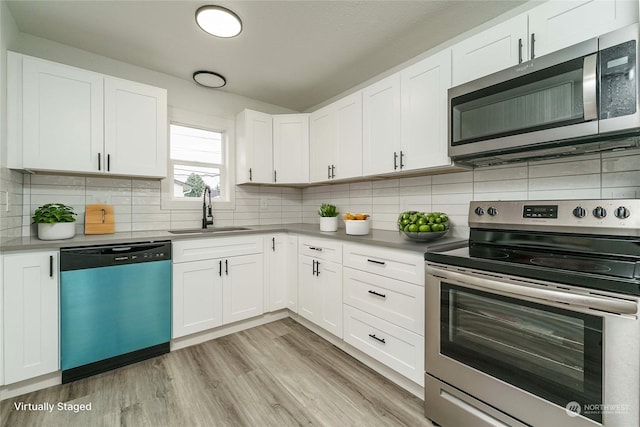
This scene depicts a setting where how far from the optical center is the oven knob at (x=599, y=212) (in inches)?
47.3

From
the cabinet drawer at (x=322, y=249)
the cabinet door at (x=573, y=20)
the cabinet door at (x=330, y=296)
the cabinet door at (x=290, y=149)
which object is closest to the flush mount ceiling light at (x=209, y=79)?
the cabinet door at (x=290, y=149)

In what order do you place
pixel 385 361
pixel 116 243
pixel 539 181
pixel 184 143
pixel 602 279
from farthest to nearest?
pixel 184 143
pixel 116 243
pixel 385 361
pixel 539 181
pixel 602 279

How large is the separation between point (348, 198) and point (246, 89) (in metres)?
1.74

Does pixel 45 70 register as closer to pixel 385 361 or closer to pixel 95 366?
pixel 95 366

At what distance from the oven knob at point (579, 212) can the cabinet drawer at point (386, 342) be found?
3.41 feet

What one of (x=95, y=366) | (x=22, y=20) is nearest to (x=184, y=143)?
(x=22, y=20)

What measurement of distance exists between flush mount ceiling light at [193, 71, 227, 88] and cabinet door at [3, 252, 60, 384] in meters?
2.00

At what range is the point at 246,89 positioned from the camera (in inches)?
122

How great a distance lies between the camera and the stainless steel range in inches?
37.4

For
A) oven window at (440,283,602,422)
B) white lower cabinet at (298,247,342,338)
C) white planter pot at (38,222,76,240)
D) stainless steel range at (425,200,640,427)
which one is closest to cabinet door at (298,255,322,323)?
white lower cabinet at (298,247,342,338)

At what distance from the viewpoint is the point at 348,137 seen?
257cm

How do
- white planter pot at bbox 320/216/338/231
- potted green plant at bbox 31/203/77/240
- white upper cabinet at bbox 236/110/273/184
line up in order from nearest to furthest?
potted green plant at bbox 31/203/77/240 < white planter pot at bbox 320/216/338/231 < white upper cabinet at bbox 236/110/273/184

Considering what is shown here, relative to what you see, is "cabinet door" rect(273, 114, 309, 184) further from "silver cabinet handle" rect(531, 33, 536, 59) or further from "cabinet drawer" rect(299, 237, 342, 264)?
"silver cabinet handle" rect(531, 33, 536, 59)

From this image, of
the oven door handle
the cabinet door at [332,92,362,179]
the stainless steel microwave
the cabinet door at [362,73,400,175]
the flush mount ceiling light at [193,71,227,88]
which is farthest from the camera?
the flush mount ceiling light at [193,71,227,88]
